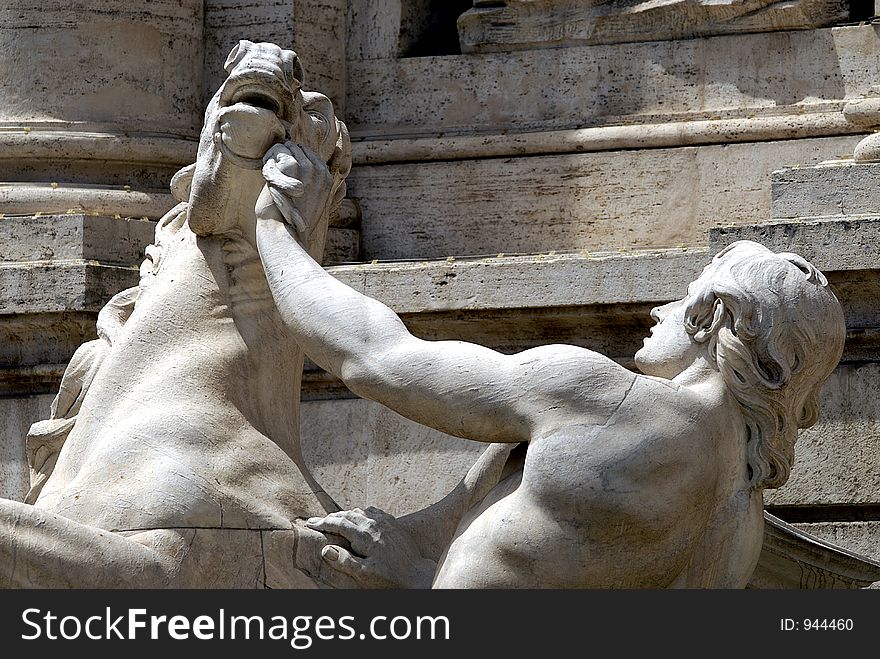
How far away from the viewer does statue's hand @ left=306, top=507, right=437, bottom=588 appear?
5.90 m

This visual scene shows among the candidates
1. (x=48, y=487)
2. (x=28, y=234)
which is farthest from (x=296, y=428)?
(x=28, y=234)

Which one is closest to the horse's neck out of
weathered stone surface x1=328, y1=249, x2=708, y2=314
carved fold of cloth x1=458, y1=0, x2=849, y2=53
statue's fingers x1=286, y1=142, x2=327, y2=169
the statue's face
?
statue's fingers x1=286, y1=142, x2=327, y2=169

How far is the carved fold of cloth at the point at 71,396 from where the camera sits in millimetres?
6414

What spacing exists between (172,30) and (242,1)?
0.36 meters

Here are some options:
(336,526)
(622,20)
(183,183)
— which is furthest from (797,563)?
(622,20)

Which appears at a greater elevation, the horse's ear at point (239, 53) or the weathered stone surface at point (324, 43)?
the weathered stone surface at point (324, 43)

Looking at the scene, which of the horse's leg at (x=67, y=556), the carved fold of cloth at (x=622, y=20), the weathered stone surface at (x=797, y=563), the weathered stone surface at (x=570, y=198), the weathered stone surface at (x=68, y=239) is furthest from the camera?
the carved fold of cloth at (x=622, y=20)

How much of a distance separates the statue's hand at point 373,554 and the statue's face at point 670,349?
72cm

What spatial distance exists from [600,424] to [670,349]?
0.38 metres

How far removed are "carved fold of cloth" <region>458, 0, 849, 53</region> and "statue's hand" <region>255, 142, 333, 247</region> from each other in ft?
11.9

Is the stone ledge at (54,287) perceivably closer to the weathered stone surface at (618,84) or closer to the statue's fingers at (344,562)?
the weathered stone surface at (618,84)

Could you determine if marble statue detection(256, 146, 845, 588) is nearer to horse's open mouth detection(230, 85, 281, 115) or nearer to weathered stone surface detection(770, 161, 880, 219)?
horse's open mouth detection(230, 85, 281, 115)

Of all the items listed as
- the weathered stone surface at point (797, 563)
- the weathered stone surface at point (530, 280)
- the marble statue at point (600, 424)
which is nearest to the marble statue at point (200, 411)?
the marble statue at point (600, 424)

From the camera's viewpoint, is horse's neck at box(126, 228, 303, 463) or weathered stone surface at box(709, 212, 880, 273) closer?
horse's neck at box(126, 228, 303, 463)
